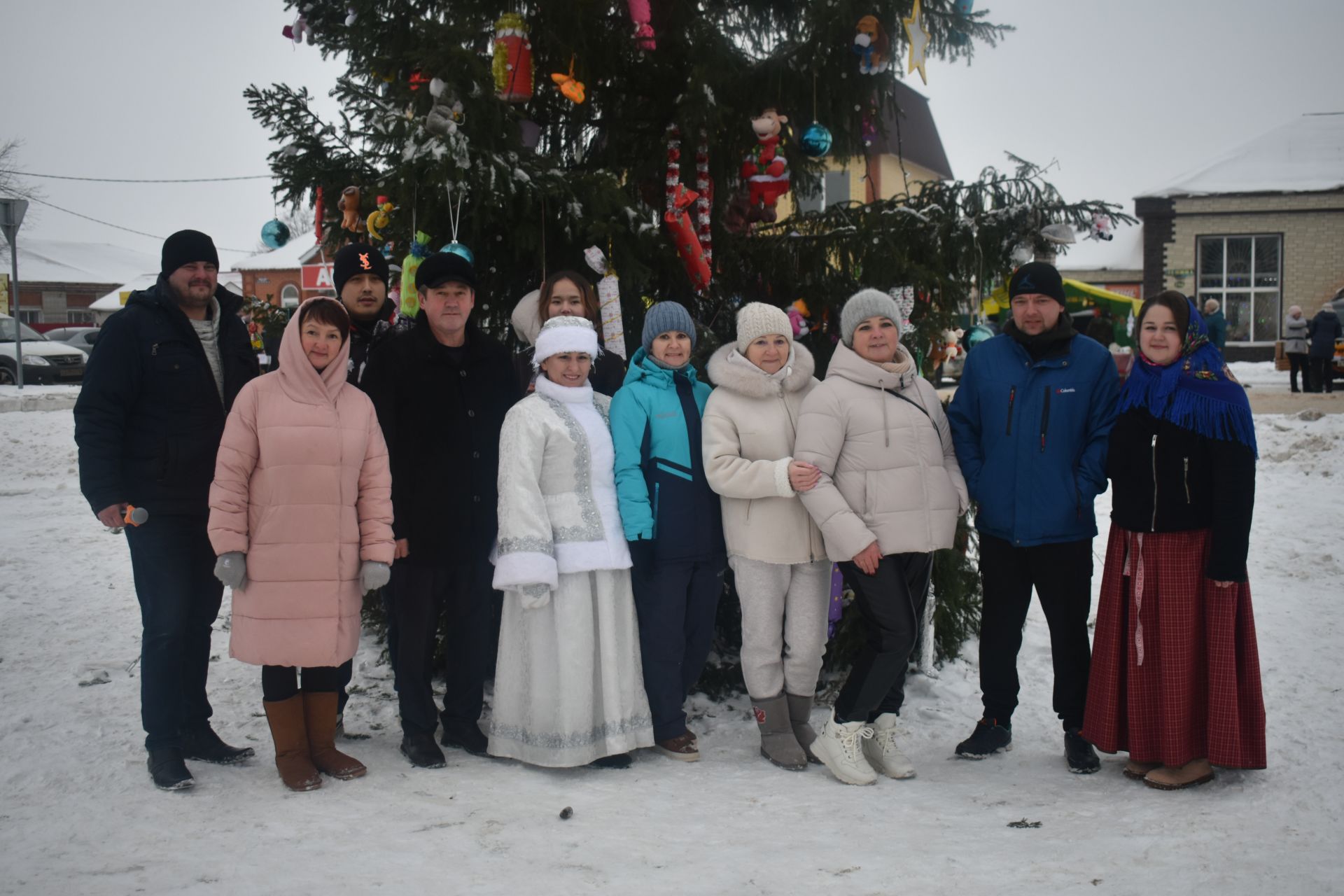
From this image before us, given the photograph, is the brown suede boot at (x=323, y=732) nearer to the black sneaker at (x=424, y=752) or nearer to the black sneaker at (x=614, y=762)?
the black sneaker at (x=424, y=752)

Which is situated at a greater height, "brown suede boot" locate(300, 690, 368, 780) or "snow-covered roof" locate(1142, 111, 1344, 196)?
"snow-covered roof" locate(1142, 111, 1344, 196)

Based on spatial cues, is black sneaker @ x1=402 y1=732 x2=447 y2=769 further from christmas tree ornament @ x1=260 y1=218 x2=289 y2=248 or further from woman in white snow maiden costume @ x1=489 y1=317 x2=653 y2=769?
christmas tree ornament @ x1=260 y1=218 x2=289 y2=248

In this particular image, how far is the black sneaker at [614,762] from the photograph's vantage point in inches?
164

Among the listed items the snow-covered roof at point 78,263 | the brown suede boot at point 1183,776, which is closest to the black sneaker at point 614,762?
the brown suede boot at point 1183,776

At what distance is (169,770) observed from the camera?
377cm

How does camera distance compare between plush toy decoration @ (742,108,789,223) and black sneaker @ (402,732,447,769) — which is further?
plush toy decoration @ (742,108,789,223)

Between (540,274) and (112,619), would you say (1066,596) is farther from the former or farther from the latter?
(112,619)

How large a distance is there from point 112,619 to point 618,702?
373 centimetres

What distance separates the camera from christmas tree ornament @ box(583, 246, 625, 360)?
15.4 ft

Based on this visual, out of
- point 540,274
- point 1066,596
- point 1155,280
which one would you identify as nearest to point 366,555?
point 540,274

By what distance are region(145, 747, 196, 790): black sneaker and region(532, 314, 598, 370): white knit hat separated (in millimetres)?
2088

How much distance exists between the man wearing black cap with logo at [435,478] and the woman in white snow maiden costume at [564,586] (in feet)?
0.59

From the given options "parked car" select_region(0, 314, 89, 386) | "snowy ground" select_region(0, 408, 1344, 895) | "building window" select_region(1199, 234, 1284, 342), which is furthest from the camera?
"building window" select_region(1199, 234, 1284, 342)

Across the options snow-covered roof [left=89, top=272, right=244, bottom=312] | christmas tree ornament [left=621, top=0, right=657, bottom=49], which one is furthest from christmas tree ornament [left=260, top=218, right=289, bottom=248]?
snow-covered roof [left=89, top=272, right=244, bottom=312]
